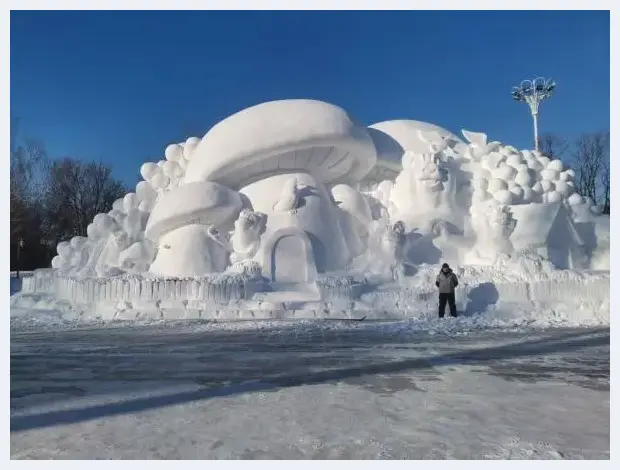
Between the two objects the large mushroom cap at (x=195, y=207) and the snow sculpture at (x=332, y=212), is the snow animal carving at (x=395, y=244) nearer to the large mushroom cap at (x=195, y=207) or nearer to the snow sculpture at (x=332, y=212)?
the snow sculpture at (x=332, y=212)

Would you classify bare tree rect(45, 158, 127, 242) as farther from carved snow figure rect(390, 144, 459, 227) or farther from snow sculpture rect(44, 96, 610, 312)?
carved snow figure rect(390, 144, 459, 227)

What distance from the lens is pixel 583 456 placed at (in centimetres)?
253

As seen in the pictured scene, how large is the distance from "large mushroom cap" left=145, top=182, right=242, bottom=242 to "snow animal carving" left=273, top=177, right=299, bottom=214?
0.98m

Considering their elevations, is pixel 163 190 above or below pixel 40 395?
above

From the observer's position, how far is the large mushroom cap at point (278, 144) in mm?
11562

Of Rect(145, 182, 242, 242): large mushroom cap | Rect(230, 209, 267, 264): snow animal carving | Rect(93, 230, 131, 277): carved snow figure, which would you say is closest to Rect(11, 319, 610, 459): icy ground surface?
Rect(230, 209, 267, 264): snow animal carving

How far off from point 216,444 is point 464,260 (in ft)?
31.3

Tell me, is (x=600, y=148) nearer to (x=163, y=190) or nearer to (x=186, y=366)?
(x=163, y=190)

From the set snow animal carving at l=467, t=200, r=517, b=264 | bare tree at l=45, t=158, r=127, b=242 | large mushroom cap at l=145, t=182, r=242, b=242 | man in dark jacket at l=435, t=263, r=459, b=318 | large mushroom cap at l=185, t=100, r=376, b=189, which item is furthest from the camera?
bare tree at l=45, t=158, r=127, b=242

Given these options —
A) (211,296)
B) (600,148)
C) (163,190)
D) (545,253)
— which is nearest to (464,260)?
(545,253)

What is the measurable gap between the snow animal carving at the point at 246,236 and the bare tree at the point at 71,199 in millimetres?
17057

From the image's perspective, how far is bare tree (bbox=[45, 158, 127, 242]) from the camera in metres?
26.0

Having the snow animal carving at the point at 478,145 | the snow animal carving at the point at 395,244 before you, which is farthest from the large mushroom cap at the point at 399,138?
the snow animal carving at the point at 395,244

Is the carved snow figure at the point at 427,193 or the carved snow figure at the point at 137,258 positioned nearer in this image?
the carved snow figure at the point at 137,258
